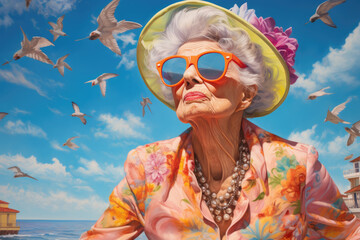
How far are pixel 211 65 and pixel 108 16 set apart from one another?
2.29 m

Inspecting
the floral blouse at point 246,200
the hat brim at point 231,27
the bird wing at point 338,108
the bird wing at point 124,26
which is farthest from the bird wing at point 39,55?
the bird wing at point 338,108

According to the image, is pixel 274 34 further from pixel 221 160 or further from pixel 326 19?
pixel 326 19

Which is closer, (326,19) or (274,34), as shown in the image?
(274,34)

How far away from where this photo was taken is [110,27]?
3590 millimetres

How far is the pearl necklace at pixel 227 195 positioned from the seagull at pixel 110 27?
7.02 ft

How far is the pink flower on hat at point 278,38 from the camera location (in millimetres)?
1602

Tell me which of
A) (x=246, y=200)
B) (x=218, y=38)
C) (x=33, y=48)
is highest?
(x=33, y=48)

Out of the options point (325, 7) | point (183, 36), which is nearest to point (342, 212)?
point (183, 36)

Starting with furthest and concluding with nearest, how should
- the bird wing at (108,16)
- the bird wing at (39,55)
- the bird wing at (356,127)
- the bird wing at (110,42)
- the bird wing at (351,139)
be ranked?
the bird wing at (351,139), the bird wing at (356,127), the bird wing at (39,55), the bird wing at (110,42), the bird wing at (108,16)

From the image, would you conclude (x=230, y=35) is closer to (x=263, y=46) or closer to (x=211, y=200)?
(x=263, y=46)

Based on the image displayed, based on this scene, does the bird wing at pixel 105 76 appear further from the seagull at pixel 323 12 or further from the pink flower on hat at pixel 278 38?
the pink flower on hat at pixel 278 38

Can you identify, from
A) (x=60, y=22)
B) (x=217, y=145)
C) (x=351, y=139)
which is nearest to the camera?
(x=217, y=145)

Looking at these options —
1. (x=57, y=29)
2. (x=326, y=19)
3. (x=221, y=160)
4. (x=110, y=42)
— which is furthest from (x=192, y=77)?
(x=57, y=29)

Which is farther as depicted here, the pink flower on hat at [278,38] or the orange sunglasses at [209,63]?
the pink flower on hat at [278,38]
